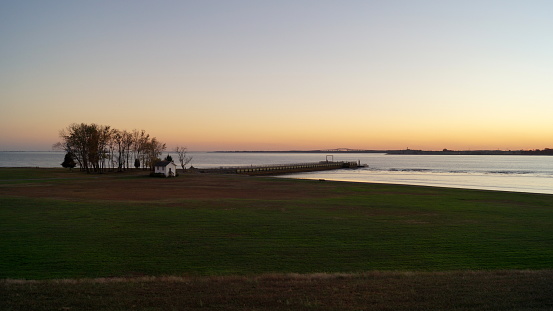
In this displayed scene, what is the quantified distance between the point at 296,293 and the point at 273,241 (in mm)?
8241

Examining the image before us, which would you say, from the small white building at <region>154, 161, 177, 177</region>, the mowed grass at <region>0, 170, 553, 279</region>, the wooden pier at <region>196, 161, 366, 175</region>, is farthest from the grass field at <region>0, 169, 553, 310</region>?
the wooden pier at <region>196, 161, 366, 175</region>

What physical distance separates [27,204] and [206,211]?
46.5 ft

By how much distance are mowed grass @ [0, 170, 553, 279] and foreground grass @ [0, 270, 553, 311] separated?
7.42 feet

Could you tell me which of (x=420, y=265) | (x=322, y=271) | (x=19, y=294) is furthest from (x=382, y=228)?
(x=19, y=294)

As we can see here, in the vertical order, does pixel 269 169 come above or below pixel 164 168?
below

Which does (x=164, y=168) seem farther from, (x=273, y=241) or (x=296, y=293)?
(x=296, y=293)

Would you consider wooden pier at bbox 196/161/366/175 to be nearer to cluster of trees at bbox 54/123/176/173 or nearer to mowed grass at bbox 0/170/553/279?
cluster of trees at bbox 54/123/176/173

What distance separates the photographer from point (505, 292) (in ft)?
32.6

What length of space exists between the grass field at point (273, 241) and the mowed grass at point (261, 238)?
48 millimetres

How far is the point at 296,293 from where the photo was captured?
1014 centimetres

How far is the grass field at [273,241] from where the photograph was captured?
13.5 metres

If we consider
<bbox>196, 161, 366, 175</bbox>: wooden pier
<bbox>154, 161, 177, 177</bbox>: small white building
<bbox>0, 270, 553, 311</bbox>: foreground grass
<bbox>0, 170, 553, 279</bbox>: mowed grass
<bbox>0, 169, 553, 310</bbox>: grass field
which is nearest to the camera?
<bbox>0, 270, 553, 311</bbox>: foreground grass

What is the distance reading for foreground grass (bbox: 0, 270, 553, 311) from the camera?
9062 mm

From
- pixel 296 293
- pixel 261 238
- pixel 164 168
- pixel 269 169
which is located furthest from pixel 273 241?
pixel 269 169
